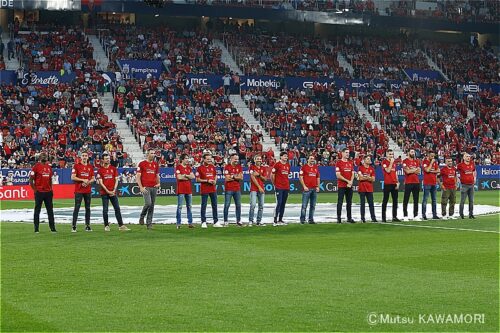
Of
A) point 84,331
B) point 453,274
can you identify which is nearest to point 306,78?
point 453,274

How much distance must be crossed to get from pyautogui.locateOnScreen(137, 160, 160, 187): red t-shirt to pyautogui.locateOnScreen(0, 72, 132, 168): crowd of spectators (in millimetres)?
23293

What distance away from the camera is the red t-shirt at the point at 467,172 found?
95.2 ft

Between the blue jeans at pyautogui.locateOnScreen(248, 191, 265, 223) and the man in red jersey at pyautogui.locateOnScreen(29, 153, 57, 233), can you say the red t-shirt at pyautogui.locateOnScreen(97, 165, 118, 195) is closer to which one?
the man in red jersey at pyautogui.locateOnScreen(29, 153, 57, 233)

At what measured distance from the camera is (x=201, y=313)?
12219mm

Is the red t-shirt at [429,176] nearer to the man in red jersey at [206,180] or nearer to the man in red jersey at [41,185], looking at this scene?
the man in red jersey at [206,180]

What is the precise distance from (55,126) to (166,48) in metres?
14.8

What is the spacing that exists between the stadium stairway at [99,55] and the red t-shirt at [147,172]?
35.7 m

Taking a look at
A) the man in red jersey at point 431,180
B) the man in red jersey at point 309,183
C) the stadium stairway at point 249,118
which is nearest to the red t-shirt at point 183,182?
the man in red jersey at point 309,183

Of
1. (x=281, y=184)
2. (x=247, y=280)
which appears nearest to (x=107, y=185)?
(x=281, y=184)

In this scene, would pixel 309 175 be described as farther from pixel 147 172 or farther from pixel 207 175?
pixel 147 172

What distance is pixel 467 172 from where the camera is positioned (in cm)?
2916

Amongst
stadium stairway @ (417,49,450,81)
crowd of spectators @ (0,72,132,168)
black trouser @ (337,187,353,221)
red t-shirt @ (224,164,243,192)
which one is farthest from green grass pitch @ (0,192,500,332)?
stadium stairway @ (417,49,450,81)

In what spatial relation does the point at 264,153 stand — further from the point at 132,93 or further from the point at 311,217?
the point at 311,217

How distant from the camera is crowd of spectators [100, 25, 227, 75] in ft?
206
